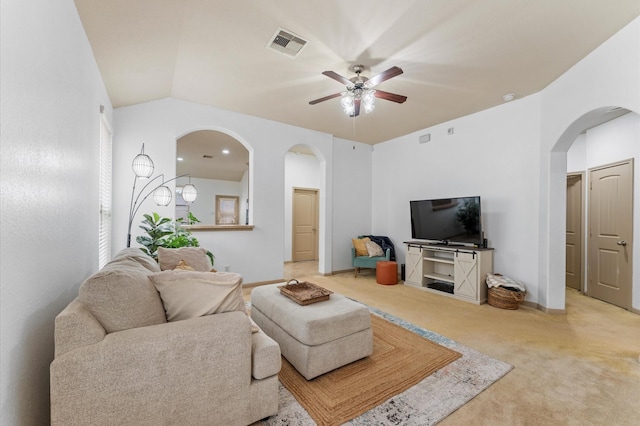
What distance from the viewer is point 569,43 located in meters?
2.59

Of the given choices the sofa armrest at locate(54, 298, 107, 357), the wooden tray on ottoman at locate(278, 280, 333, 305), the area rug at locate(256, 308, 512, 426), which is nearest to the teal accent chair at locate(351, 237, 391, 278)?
the wooden tray on ottoman at locate(278, 280, 333, 305)

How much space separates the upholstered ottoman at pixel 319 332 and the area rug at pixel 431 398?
0.27 m

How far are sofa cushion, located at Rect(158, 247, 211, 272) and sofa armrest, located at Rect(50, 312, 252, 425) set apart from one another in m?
1.48

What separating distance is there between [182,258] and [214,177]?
7210 millimetres

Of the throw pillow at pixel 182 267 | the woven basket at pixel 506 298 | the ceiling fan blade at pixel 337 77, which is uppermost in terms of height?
the ceiling fan blade at pixel 337 77

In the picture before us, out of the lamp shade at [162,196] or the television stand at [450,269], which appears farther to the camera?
the television stand at [450,269]

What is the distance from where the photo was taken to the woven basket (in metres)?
3.56

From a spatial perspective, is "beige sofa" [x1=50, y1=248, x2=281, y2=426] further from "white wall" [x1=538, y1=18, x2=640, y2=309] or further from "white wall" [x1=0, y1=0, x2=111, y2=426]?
"white wall" [x1=538, y1=18, x2=640, y2=309]

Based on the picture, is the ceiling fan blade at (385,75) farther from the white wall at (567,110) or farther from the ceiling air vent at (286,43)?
the white wall at (567,110)

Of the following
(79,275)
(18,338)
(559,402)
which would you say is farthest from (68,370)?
(559,402)

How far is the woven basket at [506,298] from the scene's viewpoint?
11.7ft

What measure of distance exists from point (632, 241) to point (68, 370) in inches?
226

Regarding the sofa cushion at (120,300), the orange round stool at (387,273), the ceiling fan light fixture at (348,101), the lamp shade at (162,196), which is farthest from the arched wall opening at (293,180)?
the sofa cushion at (120,300)

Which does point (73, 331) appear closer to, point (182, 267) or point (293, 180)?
point (182, 267)
